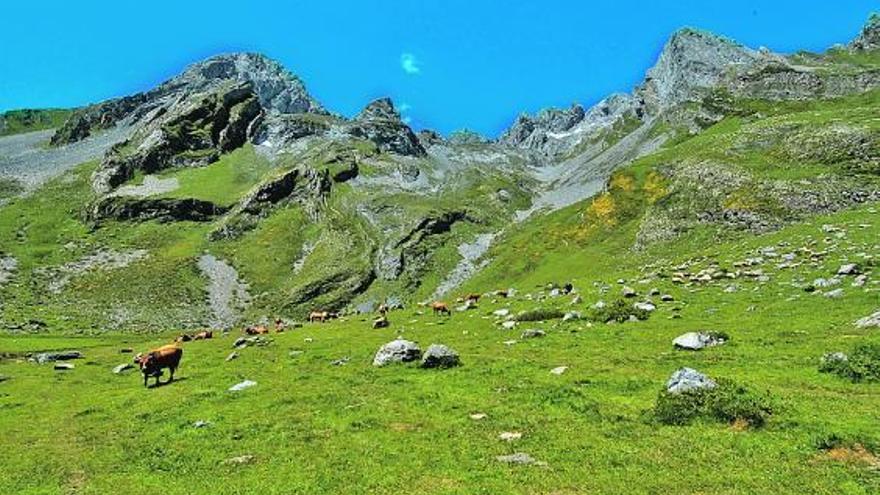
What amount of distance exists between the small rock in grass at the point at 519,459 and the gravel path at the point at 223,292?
12560cm

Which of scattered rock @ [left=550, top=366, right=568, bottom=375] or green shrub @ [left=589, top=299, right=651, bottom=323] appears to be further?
green shrub @ [left=589, top=299, right=651, bottom=323]

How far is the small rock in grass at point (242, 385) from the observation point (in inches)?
1264

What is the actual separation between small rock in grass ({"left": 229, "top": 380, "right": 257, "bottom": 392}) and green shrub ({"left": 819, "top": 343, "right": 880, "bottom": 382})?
79.1 feet

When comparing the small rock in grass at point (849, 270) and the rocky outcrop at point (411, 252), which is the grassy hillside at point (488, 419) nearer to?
the small rock in grass at point (849, 270)

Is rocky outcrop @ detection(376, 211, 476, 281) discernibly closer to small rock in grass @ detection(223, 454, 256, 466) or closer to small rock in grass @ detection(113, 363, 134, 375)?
small rock in grass @ detection(113, 363, 134, 375)

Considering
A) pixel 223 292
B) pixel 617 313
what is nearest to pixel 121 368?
pixel 617 313

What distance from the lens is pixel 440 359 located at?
32.3 meters

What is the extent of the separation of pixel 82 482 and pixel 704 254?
59.7 metres

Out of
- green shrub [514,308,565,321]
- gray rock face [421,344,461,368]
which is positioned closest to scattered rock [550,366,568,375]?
gray rock face [421,344,461,368]

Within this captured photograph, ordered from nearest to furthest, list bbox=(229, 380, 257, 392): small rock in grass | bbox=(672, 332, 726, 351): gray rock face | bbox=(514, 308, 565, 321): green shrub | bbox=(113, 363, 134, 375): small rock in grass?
bbox=(672, 332, 726, 351): gray rock face → bbox=(229, 380, 257, 392): small rock in grass → bbox=(113, 363, 134, 375): small rock in grass → bbox=(514, 308, 565, 321): green shrub

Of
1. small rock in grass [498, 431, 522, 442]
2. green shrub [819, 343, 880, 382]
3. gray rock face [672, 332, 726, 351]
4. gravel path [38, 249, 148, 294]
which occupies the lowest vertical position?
green shrub [819, 343, 880, 382]

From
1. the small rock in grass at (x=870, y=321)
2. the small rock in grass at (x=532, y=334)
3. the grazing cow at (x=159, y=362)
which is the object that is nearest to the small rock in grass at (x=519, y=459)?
the small rock in grass at (x=532, y=334)

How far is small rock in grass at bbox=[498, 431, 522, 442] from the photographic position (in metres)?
21.0

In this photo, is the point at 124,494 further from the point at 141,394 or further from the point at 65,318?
the point at 65,318
